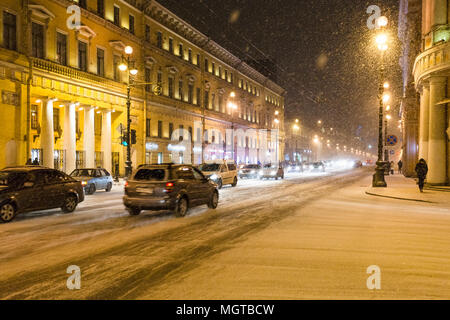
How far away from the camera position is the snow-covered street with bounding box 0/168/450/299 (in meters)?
5.59

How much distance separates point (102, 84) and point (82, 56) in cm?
285

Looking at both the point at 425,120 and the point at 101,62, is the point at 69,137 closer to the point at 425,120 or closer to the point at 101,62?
the point at 101,62

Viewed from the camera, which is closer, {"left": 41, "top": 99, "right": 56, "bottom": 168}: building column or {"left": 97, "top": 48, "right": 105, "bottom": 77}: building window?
{"left": 41, "top": 99, "right": 56, "bottom": 168}: building column

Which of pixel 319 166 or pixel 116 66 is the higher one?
pixel 116 66

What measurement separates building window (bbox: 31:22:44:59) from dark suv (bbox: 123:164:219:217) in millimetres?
21031

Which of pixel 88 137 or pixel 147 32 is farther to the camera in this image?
pixel 147 32

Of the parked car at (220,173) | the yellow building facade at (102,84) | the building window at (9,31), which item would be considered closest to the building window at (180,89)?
the yellow building facade at (102,84)

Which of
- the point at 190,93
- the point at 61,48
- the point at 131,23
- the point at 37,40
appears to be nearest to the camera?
the point at 37,40

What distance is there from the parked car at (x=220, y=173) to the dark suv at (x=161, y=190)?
12819 mm

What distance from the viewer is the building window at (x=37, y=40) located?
29.5m

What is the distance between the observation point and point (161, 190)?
41.7ft

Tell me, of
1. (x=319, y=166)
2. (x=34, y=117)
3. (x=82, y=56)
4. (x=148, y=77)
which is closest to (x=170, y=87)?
(x=148, y=77)

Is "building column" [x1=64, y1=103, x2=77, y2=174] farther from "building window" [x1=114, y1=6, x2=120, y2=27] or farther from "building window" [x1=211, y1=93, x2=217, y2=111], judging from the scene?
"building window" [x1=211, y1=93, x2=217, y2=111]

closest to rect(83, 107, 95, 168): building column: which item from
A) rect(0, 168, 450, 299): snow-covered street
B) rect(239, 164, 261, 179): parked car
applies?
rect(239, 164, 261, 179): parked car
